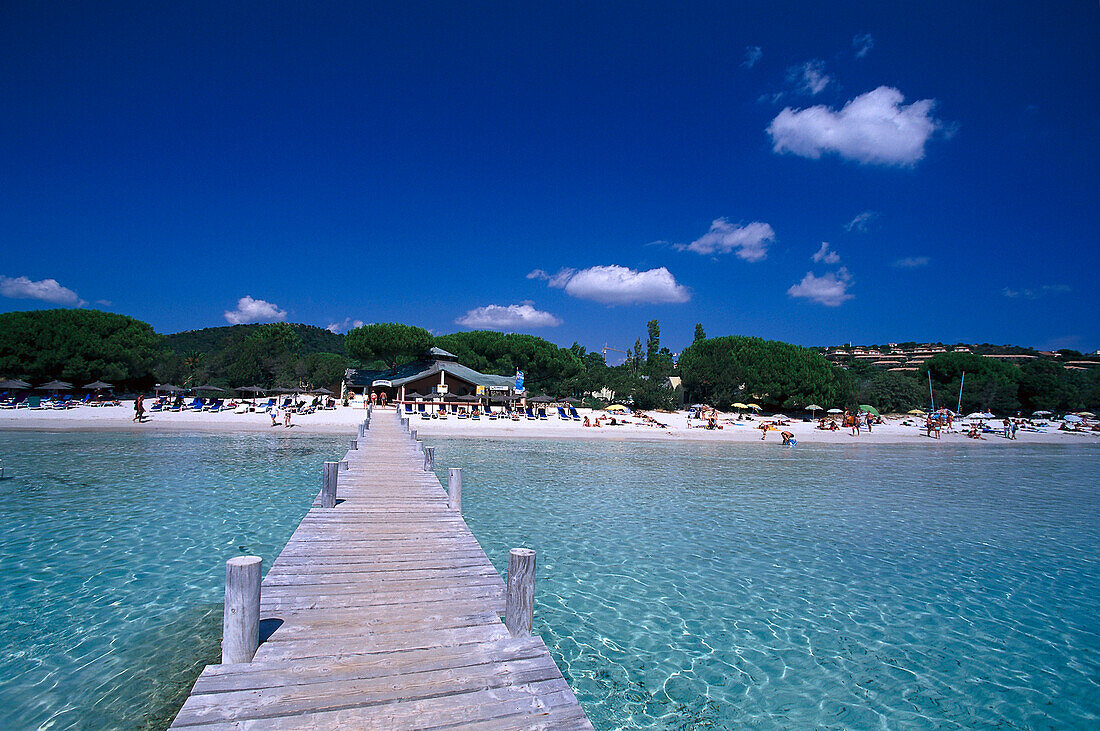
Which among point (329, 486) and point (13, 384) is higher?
point (13, 384)

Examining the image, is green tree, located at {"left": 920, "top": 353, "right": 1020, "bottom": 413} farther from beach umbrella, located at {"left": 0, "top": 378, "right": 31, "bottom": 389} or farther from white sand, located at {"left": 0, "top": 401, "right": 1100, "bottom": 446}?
beach umbrella, located at {"left": 0, "top": 378, "right": 31, "bottom": 389}

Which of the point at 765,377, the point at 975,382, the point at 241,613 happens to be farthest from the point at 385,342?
the point at 975,382

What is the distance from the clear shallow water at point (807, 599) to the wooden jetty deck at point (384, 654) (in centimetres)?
171

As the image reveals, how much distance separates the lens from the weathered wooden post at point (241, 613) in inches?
152

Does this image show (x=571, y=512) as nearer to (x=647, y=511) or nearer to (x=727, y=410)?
(x=647, y=511)

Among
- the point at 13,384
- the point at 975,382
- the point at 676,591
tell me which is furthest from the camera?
the point at 975,382

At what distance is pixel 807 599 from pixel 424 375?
42.3 metres

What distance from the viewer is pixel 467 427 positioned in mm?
32375

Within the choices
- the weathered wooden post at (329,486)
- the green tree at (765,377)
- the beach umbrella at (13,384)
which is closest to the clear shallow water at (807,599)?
the weathered wooden post at (329,486)

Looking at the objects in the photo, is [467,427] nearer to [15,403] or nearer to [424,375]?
[424,375]

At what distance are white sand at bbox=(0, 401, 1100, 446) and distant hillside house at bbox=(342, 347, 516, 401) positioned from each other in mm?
8279

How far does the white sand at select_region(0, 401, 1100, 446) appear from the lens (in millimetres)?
27641

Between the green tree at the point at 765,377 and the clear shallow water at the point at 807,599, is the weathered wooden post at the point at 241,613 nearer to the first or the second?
the clear shallow water at the point at 807,599

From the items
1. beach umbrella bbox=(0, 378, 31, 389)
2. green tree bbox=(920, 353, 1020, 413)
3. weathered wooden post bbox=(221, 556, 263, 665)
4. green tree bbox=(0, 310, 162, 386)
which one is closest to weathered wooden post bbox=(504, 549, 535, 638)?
weathered wooden post bbox=(221, 556, 263, 665)
